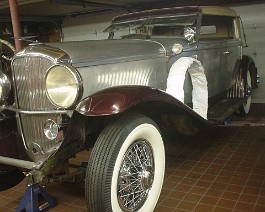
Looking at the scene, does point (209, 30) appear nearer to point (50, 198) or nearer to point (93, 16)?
point (93, 16)

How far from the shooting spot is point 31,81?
209cm

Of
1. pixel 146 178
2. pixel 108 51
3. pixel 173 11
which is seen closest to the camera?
pixel 146 178

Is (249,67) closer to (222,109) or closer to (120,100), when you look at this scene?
(222,109)

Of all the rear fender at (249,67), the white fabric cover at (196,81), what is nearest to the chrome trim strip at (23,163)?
the white fabric cover at (196,81)

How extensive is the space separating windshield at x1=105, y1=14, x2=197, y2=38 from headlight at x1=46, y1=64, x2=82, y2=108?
148 cm

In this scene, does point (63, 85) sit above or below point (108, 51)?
below

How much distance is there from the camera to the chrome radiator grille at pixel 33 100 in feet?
6.73

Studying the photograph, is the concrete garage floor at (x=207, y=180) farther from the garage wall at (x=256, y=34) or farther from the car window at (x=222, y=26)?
the garage wall at (x=256, y=34)

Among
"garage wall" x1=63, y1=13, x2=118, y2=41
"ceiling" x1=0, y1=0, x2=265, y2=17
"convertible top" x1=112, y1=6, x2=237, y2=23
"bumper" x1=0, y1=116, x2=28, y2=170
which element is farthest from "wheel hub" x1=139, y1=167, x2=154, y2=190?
"garage wall" x1=63, y1=13, x2=118, y2=41

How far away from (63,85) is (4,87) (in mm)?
664

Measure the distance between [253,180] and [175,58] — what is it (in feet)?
4.73

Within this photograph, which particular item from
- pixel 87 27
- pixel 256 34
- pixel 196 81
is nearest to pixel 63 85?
pixel 196 81

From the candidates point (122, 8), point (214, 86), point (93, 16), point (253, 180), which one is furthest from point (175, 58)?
point (93, 16)

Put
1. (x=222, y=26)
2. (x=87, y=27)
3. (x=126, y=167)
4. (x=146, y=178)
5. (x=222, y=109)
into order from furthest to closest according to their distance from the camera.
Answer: (x=87, y=27), (x=222, y=26), (x=222, y=109), (x=146, y=178), (x=126, y=167)
